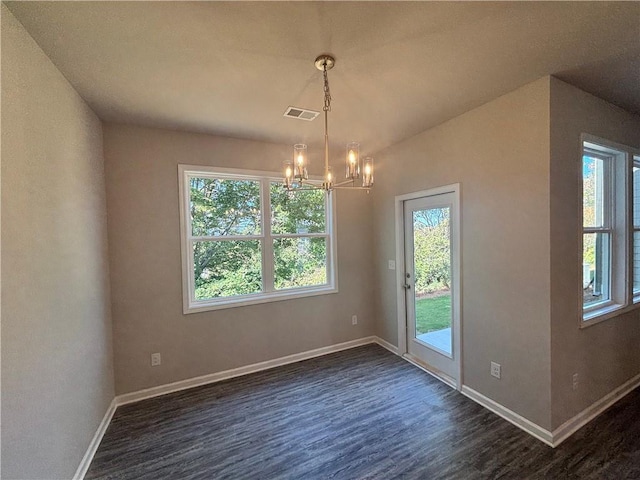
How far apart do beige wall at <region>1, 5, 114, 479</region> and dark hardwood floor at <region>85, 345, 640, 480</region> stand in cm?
48

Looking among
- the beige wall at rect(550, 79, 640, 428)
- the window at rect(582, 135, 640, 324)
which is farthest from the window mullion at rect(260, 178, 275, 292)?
the window at rect(582, 135, 640, 324)

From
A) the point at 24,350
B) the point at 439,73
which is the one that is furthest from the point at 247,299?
the point at 439,73

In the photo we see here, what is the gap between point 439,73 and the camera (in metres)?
1.98

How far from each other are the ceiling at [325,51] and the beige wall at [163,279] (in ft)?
1.39

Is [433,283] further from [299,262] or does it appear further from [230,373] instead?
[230,373]

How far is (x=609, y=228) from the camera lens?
269cm

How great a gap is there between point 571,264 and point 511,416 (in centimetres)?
132

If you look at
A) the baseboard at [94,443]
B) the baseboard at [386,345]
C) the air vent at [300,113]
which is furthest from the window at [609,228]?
the baseboard at [94,443]

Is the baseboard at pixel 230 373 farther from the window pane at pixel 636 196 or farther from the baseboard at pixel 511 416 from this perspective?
the window pane at pixel 636 196

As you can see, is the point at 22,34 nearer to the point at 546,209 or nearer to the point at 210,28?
the point at 210,28

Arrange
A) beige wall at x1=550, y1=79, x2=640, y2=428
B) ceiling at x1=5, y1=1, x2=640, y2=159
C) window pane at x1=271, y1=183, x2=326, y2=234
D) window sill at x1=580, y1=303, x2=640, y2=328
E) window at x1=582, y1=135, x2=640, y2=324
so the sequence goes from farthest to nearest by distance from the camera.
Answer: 1. window pane at x1=271, y1=183, x2=326, y2=234
2. window at x1=582, y1=135, x2=640, y2=324
3. window sill at x1=580, y1=303, x2=640, y2=328
4. beige wall at x1=550, y1=79, x2=640, y2=428
5. ceiling at x1=5, y1=1, x2=640, y2=159

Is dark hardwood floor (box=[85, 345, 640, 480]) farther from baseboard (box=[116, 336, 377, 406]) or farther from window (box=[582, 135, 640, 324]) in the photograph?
window (box=[582, 135, 640, 324])

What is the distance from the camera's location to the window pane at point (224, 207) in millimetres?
3139

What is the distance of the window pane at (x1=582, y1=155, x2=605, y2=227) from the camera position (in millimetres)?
2615
